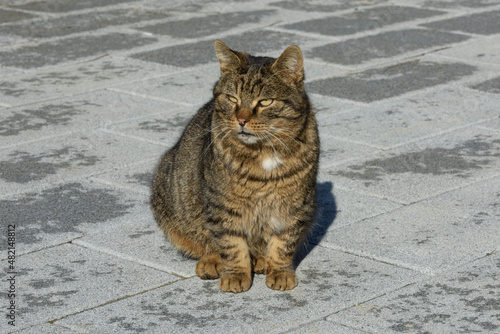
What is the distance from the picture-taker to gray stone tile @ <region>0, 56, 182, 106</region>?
7.49 m

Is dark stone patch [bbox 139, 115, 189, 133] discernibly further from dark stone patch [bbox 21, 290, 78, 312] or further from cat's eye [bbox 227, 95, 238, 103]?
dark stone patch [bbox 21, 290, 78, 312]

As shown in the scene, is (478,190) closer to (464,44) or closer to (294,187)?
(294,187)

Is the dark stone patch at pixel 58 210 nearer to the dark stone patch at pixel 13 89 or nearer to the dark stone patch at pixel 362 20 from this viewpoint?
the dark stone patch at pixel 13 89

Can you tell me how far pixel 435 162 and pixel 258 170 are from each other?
7.59 ft

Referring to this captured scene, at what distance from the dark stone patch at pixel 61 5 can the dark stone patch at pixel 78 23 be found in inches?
15.6

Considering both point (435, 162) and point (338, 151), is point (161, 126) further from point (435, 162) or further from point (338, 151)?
point (435, 162)

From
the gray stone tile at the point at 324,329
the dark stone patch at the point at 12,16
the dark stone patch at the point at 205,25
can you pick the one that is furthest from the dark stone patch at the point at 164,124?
the dark stone patch at the point at 12,16

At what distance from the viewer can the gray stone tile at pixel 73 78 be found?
24.6 ft

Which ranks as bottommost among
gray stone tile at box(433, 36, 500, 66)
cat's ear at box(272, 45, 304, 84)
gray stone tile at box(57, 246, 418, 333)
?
gray stone tile at box(57, 246, 418, 333)

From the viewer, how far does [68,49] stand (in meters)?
8.99

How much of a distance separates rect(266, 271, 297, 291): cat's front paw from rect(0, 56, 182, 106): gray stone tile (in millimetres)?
4007

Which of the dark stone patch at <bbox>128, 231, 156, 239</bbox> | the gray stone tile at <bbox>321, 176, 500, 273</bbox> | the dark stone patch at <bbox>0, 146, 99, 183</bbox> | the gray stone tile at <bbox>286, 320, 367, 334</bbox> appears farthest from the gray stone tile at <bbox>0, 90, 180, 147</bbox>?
the gray stone tile at <bbox>286, 320, 367, 334</bbox>

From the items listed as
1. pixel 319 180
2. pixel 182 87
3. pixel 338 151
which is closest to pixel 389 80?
pixel 338 151

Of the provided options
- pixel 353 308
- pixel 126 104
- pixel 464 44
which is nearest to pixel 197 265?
pixel 353 308
